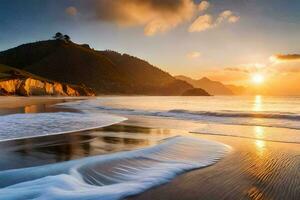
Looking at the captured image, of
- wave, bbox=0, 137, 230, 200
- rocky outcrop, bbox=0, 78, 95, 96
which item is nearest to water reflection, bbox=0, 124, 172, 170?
wave, bbox=0, 137, 230, 200

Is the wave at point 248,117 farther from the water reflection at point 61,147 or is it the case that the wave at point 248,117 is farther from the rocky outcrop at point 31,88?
the rocky outcrop at point 31,88

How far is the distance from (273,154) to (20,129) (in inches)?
458

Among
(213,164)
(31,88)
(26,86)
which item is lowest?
(213,164)

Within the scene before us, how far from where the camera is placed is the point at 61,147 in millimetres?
9992

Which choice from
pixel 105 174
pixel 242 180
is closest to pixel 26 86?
pixel 105 174

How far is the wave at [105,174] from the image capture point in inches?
209

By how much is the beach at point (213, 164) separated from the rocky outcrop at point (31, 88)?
8817 centimetres

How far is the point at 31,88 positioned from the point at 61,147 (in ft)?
330

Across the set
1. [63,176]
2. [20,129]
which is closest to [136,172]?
[63,176]

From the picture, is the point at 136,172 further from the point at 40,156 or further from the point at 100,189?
the point at 40,156

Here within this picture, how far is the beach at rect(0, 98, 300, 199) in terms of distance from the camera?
550 cm

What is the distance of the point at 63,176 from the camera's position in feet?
20.3

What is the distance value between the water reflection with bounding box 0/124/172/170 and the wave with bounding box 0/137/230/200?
764mm

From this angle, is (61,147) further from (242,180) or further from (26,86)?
(26,86)
